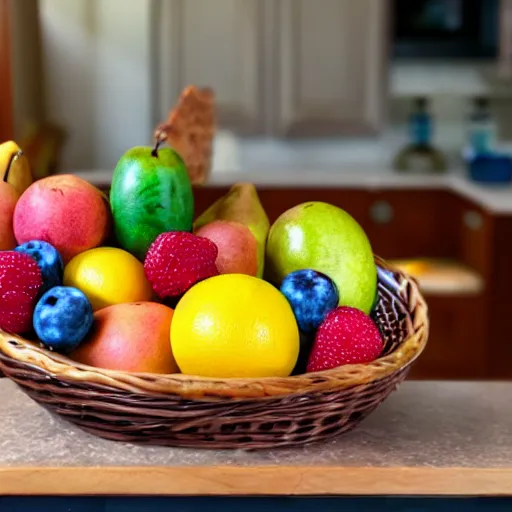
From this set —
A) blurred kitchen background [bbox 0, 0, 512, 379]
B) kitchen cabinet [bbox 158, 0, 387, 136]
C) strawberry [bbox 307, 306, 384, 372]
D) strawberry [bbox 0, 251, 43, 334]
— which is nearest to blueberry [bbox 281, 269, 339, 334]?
strawberry [bbox 307, 306, 384, 372]

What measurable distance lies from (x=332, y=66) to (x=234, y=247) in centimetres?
266

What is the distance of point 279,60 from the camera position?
3.50 meters

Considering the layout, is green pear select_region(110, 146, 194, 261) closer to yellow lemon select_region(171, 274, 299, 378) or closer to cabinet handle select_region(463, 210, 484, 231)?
yellow lemon select_region(171, 274, 299, 378)

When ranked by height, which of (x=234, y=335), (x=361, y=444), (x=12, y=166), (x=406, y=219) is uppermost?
(x=12, y=166)

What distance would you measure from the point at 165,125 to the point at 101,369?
1.39 ft

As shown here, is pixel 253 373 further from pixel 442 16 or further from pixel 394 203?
pixel 442 16

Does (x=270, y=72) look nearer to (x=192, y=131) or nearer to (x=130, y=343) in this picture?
(x=192, y=131)

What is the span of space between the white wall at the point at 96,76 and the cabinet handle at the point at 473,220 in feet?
3.83

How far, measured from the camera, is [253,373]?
83cm

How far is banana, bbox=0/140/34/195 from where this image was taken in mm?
1028

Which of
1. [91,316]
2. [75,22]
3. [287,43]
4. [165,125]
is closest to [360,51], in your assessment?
[287,43]

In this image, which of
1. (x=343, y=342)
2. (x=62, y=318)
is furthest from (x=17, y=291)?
(x=343, y=342)

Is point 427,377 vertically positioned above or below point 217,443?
below

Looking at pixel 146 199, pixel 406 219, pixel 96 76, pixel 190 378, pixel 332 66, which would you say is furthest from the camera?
pixel 96 76
